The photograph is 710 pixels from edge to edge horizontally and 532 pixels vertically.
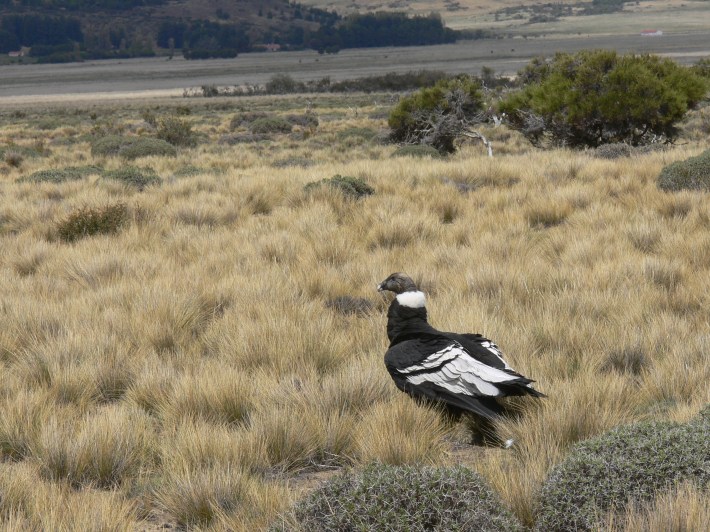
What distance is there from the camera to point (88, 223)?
9.09m

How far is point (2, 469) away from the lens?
310cm

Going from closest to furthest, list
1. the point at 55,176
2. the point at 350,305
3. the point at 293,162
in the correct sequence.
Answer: the point at 350,305 < the point at 55,176 < the point at 293,162

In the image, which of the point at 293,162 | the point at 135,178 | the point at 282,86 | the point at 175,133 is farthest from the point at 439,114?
the point at 282,86

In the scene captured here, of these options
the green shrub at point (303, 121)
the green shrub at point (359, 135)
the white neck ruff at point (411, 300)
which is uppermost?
the white neck ruff at point (411, 300)

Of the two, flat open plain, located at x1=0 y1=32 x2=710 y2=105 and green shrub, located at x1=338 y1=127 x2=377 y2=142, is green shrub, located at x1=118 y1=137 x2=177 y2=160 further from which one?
flat open plain, located at x1=0 y1=32 x2=710 y2=105

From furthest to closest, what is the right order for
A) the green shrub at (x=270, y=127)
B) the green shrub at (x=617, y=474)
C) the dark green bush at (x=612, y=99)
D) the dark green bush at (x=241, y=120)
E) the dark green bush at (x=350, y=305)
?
the dark green bush at (x=241, y=120)
the green shrub at (x=270, y=127)
the dark green bush at (x=612, y=99)
the dark green bush at (x=350, y=305)
the green shrub at (x=617, y=474)

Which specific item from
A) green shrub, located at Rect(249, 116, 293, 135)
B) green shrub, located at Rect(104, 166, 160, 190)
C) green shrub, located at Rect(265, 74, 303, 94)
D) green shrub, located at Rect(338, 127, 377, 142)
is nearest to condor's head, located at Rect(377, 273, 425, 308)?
green shrub, located at Rect(104, 166, 160, 190)

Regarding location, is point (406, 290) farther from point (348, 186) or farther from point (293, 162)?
point (293, 162)

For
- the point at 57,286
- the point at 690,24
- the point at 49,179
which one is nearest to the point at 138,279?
the point at 57,286

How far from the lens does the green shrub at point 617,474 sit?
8.05 ft

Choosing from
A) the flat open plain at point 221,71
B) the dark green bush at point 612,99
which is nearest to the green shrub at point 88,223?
the dark green bush at point 612,99

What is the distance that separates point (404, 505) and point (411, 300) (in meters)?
1.61

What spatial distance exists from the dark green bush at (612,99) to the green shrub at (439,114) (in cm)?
330

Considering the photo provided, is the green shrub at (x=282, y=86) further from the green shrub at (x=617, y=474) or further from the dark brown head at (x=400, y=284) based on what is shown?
the green shrub at (x=617, y=474)
